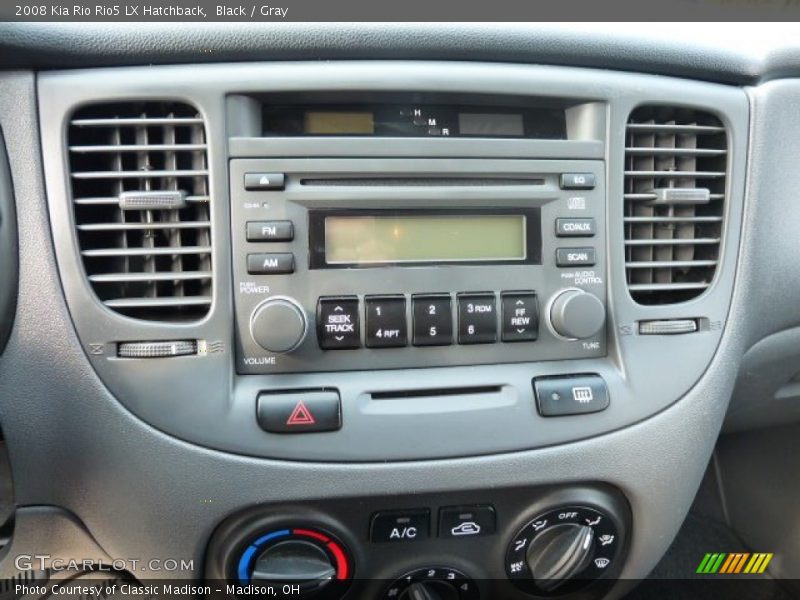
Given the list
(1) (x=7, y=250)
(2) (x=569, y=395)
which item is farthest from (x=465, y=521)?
(1) (x=7, y=250)

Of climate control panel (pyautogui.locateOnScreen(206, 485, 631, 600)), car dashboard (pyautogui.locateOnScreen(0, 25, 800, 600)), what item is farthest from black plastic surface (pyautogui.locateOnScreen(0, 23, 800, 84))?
climate control panel (pyautogui.locateOnScreen(206, 485, 631, 600))

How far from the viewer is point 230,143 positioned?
3.37 feet

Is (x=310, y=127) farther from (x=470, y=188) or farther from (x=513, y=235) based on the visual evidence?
(x=513, y=235)

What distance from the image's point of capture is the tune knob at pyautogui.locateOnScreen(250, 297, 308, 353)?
1009 mm

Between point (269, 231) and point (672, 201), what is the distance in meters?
0.76

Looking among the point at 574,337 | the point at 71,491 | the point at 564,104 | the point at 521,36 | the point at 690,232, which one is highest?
the point at 521,36

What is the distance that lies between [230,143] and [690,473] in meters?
1.08

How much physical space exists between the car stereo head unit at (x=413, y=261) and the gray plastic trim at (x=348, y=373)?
0.09 feet

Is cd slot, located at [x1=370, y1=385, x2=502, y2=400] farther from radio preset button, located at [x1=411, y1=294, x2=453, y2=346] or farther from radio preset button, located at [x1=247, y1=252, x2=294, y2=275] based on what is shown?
radio preset button, located at [x1=247, y1=252, x2=294, y2=275]

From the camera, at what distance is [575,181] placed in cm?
113

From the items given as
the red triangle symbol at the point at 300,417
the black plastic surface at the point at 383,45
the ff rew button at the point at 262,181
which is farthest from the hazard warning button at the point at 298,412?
the black plastic surface at the point at 383,45

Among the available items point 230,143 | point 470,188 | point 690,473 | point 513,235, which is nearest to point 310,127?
point 230,143

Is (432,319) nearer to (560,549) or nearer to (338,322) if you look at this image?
(338,322)

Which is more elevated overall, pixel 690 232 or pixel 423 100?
pixel 423 100
